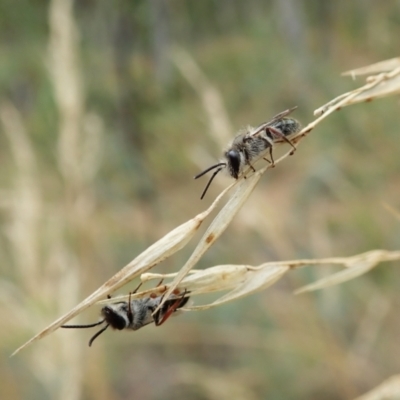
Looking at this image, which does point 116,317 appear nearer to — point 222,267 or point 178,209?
point 222,267

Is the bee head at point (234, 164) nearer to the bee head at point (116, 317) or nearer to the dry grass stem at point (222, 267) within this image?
the dry grass stem at point (222, 267)

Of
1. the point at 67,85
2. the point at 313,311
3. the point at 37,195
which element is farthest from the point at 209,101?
the point at 313,311

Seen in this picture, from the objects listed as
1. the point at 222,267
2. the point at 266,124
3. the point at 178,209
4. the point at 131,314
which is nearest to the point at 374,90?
the point at 266,124

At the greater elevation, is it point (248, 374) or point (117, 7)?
point (117, 7)

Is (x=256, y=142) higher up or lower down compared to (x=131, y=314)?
higher up

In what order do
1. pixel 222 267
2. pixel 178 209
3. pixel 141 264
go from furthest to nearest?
1. pixel 178 209
2. pixel 222 267
3. pixel 141 264

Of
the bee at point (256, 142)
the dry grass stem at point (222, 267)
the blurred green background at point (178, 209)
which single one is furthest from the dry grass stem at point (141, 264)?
the blurred green background at point (178, 209)

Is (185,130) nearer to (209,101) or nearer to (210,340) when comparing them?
(210,340)
